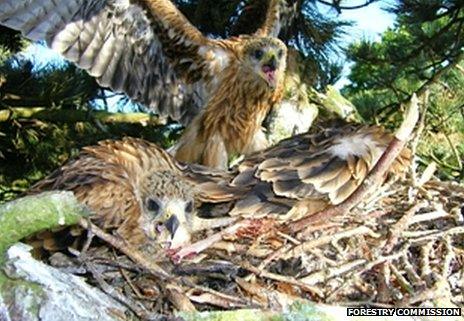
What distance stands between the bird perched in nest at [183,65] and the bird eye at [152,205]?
176 centimetres

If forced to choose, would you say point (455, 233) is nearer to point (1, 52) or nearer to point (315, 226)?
point (315, 226)

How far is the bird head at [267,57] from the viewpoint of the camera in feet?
16.0

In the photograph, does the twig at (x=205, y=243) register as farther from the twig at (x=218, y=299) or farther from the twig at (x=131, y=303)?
the twig at (x=131, y=303)

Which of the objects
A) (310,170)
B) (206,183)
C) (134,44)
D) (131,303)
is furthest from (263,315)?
(134,44)

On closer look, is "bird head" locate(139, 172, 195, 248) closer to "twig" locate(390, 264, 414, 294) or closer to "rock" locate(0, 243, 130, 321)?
"twig" locate(390, 264, 414, 294)

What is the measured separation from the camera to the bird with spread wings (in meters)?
3.12

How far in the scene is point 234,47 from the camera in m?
5.27

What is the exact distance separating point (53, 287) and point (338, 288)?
1.01m

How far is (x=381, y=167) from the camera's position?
2736mm

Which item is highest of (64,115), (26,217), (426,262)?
(26,217)

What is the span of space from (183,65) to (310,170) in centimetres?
216

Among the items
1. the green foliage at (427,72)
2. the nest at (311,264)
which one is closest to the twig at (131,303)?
the nest at (311,264)

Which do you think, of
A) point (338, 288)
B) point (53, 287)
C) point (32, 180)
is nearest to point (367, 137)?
point (338, 288)

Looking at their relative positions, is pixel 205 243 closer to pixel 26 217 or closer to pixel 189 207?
pixel 189 207
